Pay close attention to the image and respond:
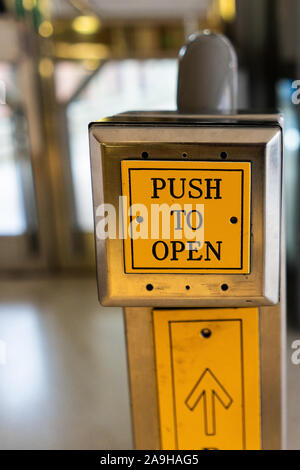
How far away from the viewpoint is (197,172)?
2.55 ft

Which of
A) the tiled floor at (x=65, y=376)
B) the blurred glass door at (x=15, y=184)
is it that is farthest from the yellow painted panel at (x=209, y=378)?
the blurred glass door at (x=15, y=184)

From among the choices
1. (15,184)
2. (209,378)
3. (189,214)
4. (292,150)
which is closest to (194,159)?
(189,214)

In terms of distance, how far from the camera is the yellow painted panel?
954 millimetres

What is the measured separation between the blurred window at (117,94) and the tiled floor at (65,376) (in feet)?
2.97

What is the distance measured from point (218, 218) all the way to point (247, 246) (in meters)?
0.07

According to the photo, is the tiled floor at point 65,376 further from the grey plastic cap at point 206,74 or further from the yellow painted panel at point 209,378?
the grey plastic cap at point 206,74

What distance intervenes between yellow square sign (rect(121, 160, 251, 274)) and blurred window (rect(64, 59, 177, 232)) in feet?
7.39

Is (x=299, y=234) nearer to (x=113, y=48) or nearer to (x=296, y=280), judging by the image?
(x=296, y=280)

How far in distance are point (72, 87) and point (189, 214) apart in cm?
237


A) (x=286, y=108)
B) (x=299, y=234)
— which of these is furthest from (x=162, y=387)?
(x=286, y=108)

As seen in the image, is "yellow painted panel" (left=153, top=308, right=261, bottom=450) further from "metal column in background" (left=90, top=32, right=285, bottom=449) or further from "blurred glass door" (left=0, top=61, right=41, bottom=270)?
"blurred glass door" (left=0, top=61, right=41, bottom=270)

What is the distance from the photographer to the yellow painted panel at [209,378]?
0.95m

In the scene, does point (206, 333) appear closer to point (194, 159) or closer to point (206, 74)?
point (194, 159)

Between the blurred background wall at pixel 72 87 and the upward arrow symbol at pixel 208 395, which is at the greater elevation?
the blurred background wall at pixel 72 87
